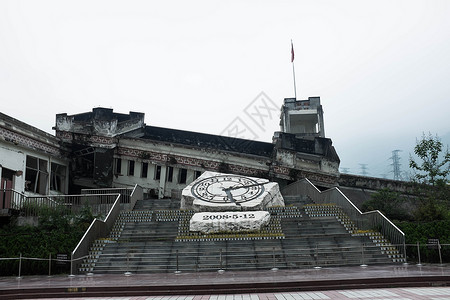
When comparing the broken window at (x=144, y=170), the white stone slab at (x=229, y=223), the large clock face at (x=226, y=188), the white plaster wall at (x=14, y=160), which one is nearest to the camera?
the white stone slab at (x=229, y=223)

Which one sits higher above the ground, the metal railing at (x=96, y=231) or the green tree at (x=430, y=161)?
the green tree at (x=430, y=161)

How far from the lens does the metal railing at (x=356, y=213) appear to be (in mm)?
14977

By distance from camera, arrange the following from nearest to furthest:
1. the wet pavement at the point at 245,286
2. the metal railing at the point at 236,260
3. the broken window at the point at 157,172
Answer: the wet pavement at the point at 245,286 < the metal railing at the point at 236,260 < the broken window at the point at 157,172

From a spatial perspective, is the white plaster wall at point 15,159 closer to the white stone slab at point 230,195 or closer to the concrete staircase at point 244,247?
the concrete staircase at point 244,247

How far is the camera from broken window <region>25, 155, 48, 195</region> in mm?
23531

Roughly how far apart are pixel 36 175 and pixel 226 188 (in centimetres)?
1108

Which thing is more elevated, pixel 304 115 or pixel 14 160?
pixel 304 115

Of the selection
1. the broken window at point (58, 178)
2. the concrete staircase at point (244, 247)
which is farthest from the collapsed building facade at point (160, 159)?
the concrete staircase at point (244, 247)

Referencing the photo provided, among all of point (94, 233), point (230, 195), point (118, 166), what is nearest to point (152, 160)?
point (118, 166)

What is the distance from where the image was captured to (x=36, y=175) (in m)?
24.0

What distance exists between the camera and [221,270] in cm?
1345

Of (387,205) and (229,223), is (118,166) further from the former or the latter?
(387,205)

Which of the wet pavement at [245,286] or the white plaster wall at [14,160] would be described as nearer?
the wet pavement at [245,286]

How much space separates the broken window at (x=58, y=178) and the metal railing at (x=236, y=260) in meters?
11.6
